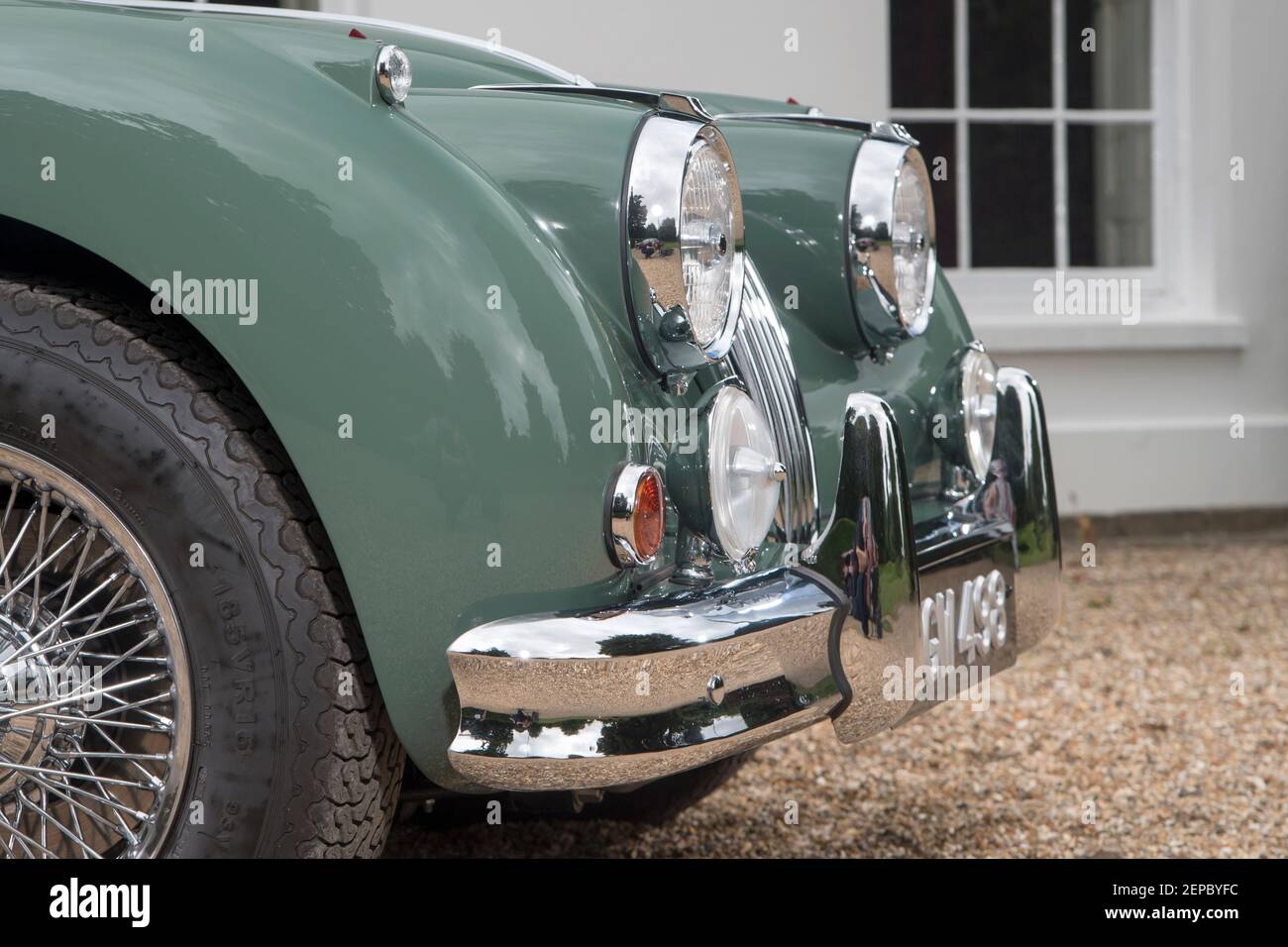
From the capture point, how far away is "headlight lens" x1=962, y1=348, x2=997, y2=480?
90.8 inches

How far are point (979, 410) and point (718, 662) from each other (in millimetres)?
1020

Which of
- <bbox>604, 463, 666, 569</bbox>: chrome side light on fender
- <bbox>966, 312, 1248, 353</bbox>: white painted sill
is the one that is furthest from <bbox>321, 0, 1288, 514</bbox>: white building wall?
<bbox>604, 463, 666, 569</bbox>: chrome side light on fender

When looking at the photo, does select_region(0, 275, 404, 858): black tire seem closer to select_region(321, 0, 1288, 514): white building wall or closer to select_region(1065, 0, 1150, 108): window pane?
select_region(321, 0, 1288, 514): white building wall

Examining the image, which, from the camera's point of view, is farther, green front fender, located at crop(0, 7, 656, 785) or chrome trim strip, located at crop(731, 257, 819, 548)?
A: chrome trim strip, located at crop(731, 257, 819, 548)

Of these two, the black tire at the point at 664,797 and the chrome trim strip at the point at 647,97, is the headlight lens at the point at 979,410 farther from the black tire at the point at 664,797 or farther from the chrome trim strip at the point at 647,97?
the chrome trim strip at the point at 647,97

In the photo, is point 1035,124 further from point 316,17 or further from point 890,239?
point 316,17

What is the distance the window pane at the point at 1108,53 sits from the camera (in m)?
5.80

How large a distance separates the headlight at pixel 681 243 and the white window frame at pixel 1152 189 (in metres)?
4.05

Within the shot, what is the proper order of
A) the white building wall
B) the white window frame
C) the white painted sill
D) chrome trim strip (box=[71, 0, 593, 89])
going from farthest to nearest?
the white window frame < the white painted sill < the white building wall < chrome trim strip (box=[71, 0, 593, 89])

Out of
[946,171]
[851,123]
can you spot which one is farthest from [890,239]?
[946,171]

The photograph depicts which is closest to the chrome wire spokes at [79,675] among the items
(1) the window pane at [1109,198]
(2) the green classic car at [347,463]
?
(2) the green classic car at [347,463]

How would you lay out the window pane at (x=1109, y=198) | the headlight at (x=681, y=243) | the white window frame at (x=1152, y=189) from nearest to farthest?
1. the headlight at (x=681, y=243)
2. the white window frame at (x=1152, y=189)
3. the window pane at (x=1109, y=198)

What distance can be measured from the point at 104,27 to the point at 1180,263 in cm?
499

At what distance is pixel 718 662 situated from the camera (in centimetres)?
149
